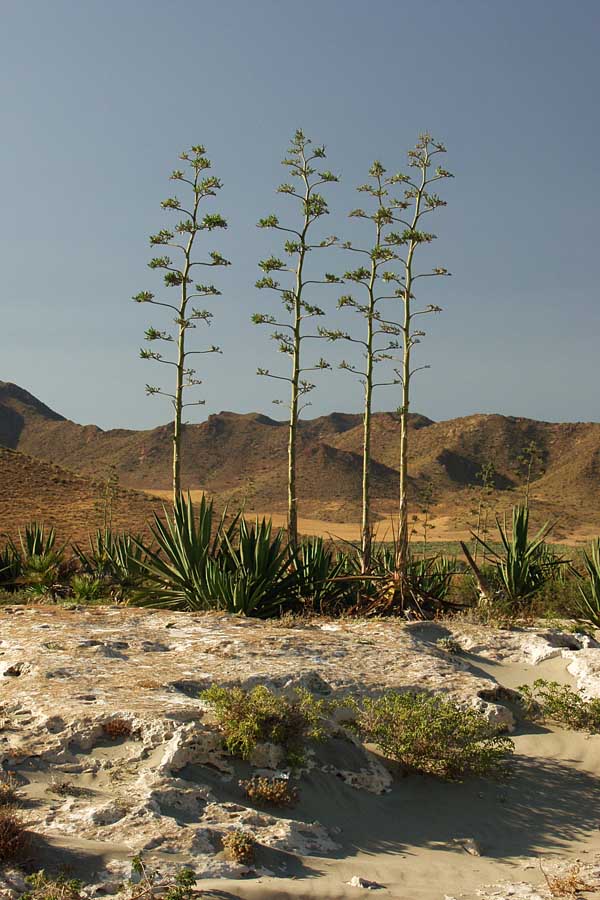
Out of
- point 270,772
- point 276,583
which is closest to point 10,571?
point 276,583

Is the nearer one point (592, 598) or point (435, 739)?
point (435, 739)

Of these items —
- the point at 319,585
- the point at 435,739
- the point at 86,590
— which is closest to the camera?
the point at 435,739

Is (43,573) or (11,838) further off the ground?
(43,573)

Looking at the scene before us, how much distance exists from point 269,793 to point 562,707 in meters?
3.00

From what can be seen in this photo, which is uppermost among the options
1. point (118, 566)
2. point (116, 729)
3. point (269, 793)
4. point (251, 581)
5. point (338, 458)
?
point (338, 458)

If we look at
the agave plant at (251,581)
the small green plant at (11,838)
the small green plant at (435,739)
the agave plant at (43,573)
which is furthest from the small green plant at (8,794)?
the agave plant at (43,573)

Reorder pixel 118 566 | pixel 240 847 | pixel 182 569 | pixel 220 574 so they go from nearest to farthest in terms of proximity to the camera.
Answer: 1. pixel 240 847
2. pixel 220 574
3. pixel 182 569
4. pixel 118 566

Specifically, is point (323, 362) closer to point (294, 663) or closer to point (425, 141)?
point (425, 141)

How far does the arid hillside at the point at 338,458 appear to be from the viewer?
72.1m

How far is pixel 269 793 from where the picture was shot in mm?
4797

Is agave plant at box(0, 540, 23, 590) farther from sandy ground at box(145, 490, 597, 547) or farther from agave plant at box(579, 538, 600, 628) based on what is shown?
sandy ground at box(145, 490, 597, 547)

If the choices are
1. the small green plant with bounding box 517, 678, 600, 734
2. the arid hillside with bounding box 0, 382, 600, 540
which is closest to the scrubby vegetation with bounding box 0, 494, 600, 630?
the small green plant with bounding box 517, 678, 600, 734

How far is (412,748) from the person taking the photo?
222 inches

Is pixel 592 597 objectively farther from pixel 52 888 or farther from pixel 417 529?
pixel 417 529
